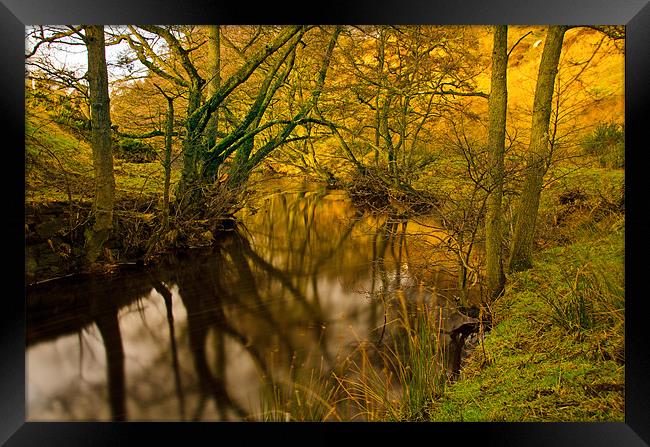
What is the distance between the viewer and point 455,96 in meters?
2.37

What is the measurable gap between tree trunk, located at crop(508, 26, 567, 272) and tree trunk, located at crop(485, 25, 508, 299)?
0.10 meters

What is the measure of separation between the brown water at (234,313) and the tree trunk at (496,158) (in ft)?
0.88

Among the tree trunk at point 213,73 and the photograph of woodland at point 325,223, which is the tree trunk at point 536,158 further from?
the tree trunk at point 213,73

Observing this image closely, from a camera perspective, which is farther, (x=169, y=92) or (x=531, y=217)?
(x=169, y=92)

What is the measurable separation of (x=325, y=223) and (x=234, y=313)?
2.66ft

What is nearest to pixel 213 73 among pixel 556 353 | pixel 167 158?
Result: pixel 167 158

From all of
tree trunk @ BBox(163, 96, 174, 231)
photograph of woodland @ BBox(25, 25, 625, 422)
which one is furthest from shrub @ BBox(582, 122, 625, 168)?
tree trunk @ BBox(163, 96, 174, 231)

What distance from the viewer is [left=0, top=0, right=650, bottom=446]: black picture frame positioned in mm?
1769

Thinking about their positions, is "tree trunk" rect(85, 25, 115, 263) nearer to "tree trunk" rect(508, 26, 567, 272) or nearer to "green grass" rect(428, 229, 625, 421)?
"green grass" rect(428, 229, 625, 421)

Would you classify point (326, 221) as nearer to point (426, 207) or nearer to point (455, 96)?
point (426, 207)

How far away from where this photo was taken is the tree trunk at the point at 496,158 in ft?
7.17
